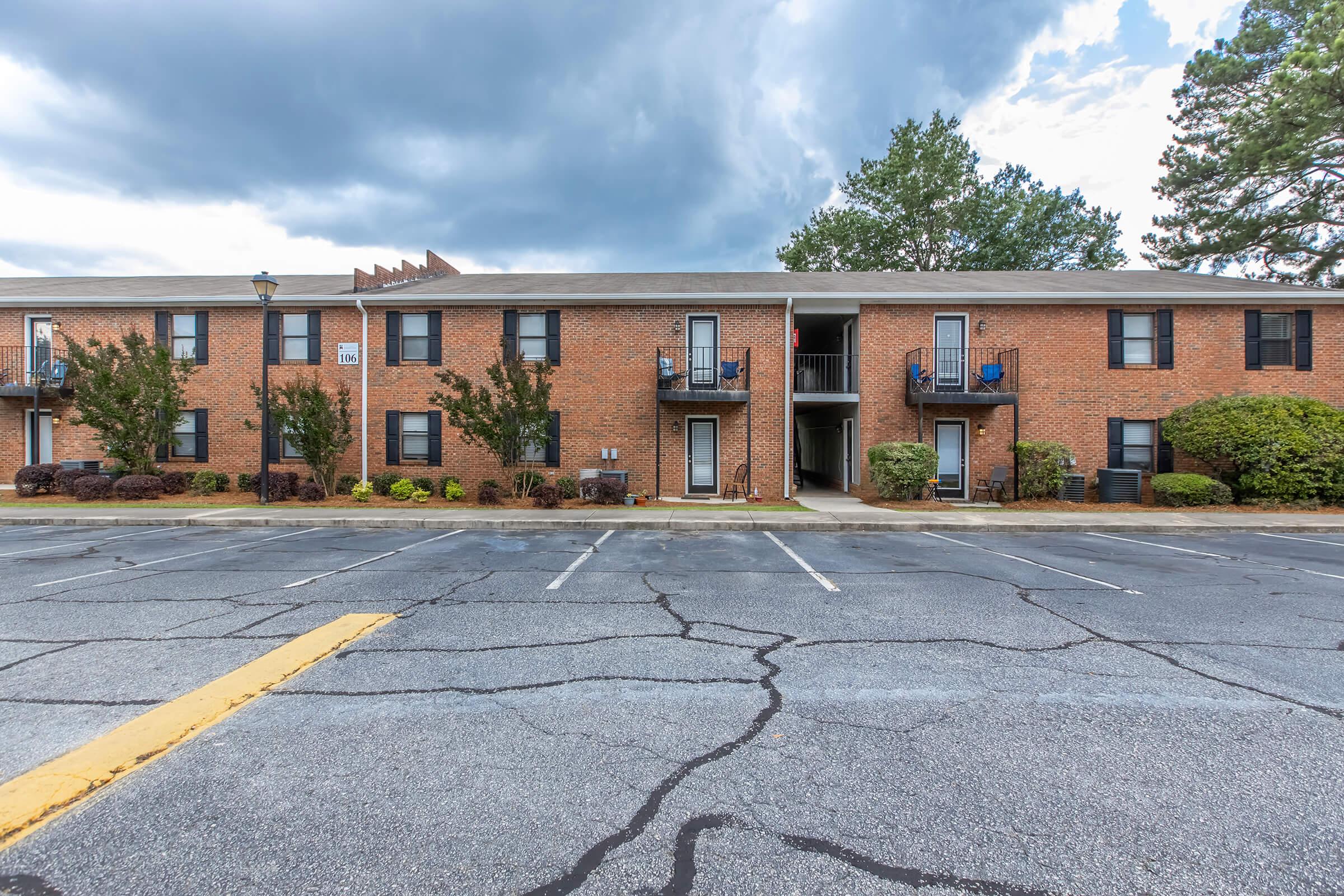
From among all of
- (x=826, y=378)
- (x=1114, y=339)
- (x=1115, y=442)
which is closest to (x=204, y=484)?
(x=826, y=378)

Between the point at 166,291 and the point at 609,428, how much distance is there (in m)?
14.2

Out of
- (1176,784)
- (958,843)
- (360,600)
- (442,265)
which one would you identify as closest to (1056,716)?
(1176,784)

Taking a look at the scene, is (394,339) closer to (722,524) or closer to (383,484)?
(383,484)

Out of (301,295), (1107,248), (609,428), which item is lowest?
(609,428)

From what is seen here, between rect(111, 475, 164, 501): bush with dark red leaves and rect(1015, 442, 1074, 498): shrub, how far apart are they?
21.9 meters

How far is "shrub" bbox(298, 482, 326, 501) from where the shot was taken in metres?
13.8

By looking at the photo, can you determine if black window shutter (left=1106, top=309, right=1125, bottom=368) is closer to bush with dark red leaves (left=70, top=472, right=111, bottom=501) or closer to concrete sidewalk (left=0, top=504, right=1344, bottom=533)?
concrete sidewalk (left=0, top=504, right=1344, bottom=533)

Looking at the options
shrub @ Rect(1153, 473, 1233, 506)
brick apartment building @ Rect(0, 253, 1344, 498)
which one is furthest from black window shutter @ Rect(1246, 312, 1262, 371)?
shrub @ Rect(1153, 473, 1233, 506)

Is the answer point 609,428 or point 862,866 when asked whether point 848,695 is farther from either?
point 609,428

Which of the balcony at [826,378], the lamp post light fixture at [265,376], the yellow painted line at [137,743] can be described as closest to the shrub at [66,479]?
the lamp post light fixture at [265,376]

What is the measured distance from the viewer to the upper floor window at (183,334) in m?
15.7

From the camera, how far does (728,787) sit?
2.49 meters

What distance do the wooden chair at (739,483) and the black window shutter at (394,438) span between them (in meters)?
9.05

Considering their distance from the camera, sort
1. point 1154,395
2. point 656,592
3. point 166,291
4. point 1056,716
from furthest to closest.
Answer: point 166,291, point 1154,395, point 656,592, point 1056,716
